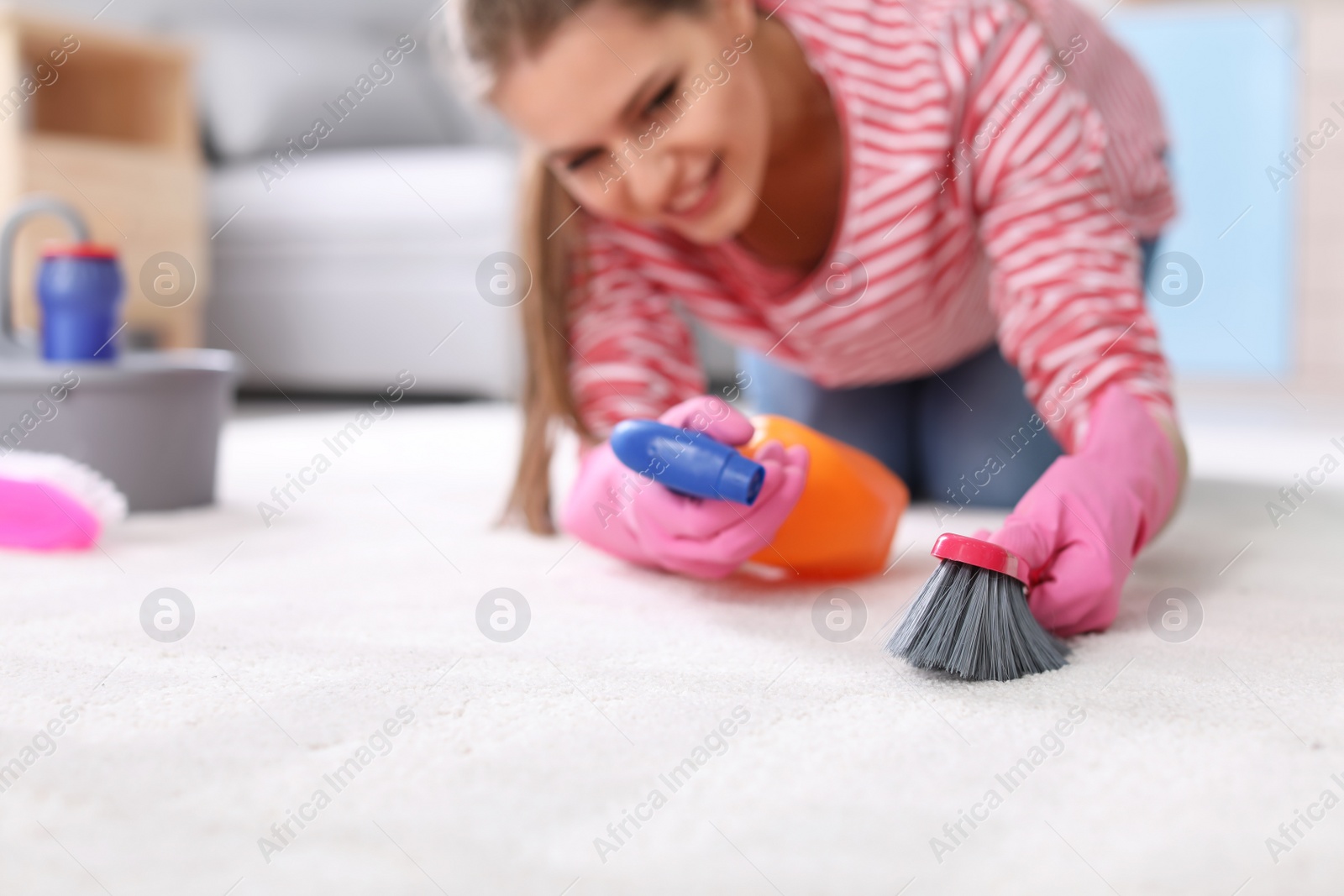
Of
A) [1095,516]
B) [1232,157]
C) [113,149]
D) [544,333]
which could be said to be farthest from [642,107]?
[1232,157]

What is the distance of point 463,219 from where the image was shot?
6.92 feet

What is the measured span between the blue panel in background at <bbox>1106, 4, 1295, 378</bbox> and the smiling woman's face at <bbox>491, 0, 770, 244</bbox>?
5.67 ft

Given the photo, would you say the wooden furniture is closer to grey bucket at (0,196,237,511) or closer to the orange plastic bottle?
grey bucket at (0,196,237,511)

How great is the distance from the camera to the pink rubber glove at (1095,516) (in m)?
0.56

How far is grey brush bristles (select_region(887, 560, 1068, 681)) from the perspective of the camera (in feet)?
1.65

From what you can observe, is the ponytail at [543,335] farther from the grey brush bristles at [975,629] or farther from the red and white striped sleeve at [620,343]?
the grey brush bristles at [975,629]

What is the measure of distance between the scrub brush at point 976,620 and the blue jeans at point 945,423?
55 cm

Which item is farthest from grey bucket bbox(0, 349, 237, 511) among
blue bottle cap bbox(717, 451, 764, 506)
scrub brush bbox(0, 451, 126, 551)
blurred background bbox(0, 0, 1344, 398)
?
blurred background bbox(0, 0, 1344, 398)

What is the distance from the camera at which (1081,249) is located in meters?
0.73

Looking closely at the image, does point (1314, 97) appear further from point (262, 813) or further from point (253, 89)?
point (262, 813)

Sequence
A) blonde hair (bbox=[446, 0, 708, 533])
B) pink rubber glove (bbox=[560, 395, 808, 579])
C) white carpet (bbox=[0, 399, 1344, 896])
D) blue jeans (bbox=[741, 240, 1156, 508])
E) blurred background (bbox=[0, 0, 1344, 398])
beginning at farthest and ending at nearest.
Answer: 1. blurred background (bbox=[0, 0, 1344, 398])
2. blue jeans (bbox=[741, 240, 1156, 508])
3. blonde hair (bbox=[446, 0, 708, 533])
4. pink rubber glove (bbox=[560, 395, 808, 579])
5. white carpet (bbox=[0, 399, 1344, 896])

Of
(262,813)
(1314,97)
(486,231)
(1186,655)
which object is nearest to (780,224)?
(1186,655)

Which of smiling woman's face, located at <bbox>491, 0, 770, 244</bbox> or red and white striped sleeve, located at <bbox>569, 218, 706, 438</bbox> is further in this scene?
red and white striped sleeve, located at <bbox>569, 218, 706, 438</bbox>

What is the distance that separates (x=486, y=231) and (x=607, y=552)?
4.70 ft
